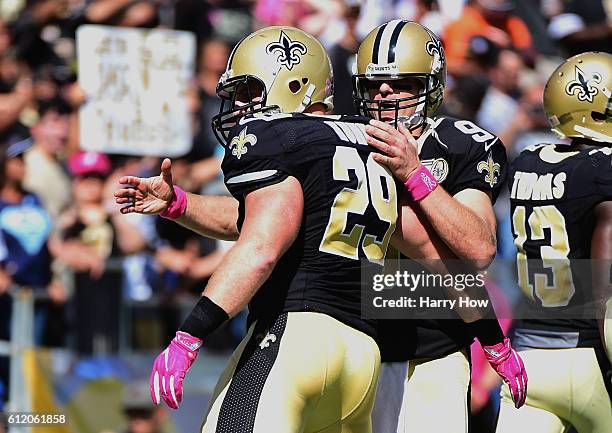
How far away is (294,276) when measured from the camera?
3.74m

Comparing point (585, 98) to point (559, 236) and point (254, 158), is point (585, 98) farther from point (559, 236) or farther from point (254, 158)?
point (254, 158)

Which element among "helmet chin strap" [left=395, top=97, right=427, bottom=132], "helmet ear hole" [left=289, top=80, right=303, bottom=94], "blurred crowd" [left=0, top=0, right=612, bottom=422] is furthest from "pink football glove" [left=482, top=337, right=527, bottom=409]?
"blurred crowd" [left=0, top=0, right=612, bottom=422]

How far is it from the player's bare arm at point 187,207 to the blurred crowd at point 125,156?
108 inches

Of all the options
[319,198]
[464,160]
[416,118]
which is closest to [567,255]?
[464,160]

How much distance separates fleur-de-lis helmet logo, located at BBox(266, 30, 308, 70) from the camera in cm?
401

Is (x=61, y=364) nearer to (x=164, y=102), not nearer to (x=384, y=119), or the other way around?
(x=164, y=102)

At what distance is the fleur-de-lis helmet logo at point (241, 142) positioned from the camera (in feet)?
12.1

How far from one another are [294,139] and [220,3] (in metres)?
5.15

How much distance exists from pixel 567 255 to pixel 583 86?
2.46 ft

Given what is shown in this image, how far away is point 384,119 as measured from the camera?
4.32m

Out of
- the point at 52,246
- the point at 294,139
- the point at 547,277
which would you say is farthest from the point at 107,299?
the point at 294,139

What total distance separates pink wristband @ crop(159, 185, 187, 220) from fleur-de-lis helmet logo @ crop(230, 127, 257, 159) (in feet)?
2.62

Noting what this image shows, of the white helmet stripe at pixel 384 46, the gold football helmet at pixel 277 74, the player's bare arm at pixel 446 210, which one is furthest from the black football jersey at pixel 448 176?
the gold football helmet at pixel 277 74

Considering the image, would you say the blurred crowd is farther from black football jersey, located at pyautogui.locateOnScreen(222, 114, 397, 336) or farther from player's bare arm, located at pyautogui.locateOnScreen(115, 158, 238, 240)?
black football jersey, located at pyautogui.locateOnScreen(222, 114, 397, 336)
